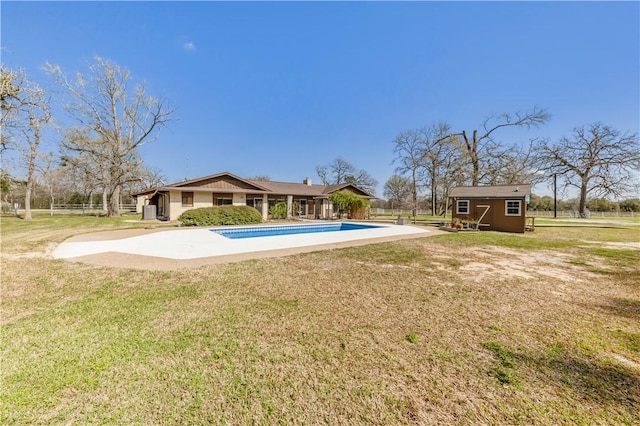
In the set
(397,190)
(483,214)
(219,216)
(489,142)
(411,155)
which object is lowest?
(219,216)

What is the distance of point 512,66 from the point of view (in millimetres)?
15406

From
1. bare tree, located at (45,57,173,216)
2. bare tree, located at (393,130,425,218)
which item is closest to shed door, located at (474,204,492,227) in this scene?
bare tree, located at (393,130,425,218)

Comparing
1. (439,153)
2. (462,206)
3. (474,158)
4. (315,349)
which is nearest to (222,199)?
(462,206)

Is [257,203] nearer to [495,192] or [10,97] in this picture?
[10,97]

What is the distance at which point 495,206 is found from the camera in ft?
51.1

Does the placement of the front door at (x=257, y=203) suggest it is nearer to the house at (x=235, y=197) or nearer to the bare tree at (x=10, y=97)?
the house at (x=235, y=197)

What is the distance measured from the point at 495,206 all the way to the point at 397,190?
1219 inches

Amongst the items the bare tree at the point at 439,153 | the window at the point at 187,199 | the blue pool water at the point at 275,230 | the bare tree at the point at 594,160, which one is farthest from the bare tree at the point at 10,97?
the bare tree at the point at 594,160

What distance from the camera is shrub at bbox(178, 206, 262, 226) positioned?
15.2 meters

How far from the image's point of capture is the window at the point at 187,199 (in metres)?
19.0

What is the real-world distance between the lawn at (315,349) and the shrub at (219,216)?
1024 centimetres

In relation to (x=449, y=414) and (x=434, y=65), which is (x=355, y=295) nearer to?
(x=449, y=414)

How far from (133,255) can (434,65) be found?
66.8 feet

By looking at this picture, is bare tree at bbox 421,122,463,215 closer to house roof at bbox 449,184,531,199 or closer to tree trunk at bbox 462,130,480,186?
tree trunk at bbox 462,130,480,186
